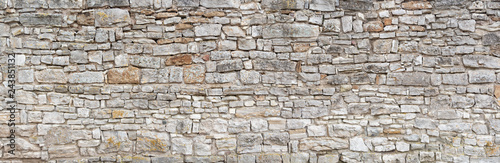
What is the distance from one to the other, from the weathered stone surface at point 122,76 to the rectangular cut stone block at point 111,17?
0.52 metres

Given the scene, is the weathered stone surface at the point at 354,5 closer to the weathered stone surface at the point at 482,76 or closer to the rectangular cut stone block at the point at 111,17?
the weathered stone surface at the point at 482,76

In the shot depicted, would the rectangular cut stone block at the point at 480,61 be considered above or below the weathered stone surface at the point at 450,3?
below

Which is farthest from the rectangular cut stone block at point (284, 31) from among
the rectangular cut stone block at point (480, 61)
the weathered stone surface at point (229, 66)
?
the rectangular cut stone block at point (480, 61)

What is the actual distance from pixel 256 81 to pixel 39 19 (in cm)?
245

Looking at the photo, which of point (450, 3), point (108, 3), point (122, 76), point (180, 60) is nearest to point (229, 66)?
point (180, 60)

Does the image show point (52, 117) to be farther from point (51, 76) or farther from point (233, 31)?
point (233, 31)

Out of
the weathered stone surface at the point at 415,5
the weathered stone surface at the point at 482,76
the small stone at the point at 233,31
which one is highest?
the weathered stone surface at the point at 415,5

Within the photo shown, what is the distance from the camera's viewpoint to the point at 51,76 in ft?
11.4

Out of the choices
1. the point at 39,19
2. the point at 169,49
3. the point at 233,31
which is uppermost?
the point at 39,19

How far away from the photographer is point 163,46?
349 cm

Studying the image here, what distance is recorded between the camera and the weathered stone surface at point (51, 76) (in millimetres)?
3461

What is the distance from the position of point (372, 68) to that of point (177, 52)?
2152 millimetres

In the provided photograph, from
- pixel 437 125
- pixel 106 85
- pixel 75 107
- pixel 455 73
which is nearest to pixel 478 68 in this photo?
pixel 455 73

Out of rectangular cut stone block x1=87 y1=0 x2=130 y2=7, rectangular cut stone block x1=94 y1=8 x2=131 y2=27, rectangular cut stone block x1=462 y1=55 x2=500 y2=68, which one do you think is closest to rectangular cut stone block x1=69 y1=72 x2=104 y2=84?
rectangular cut stone block x1=94 y1=8 x2=131 y2=27
